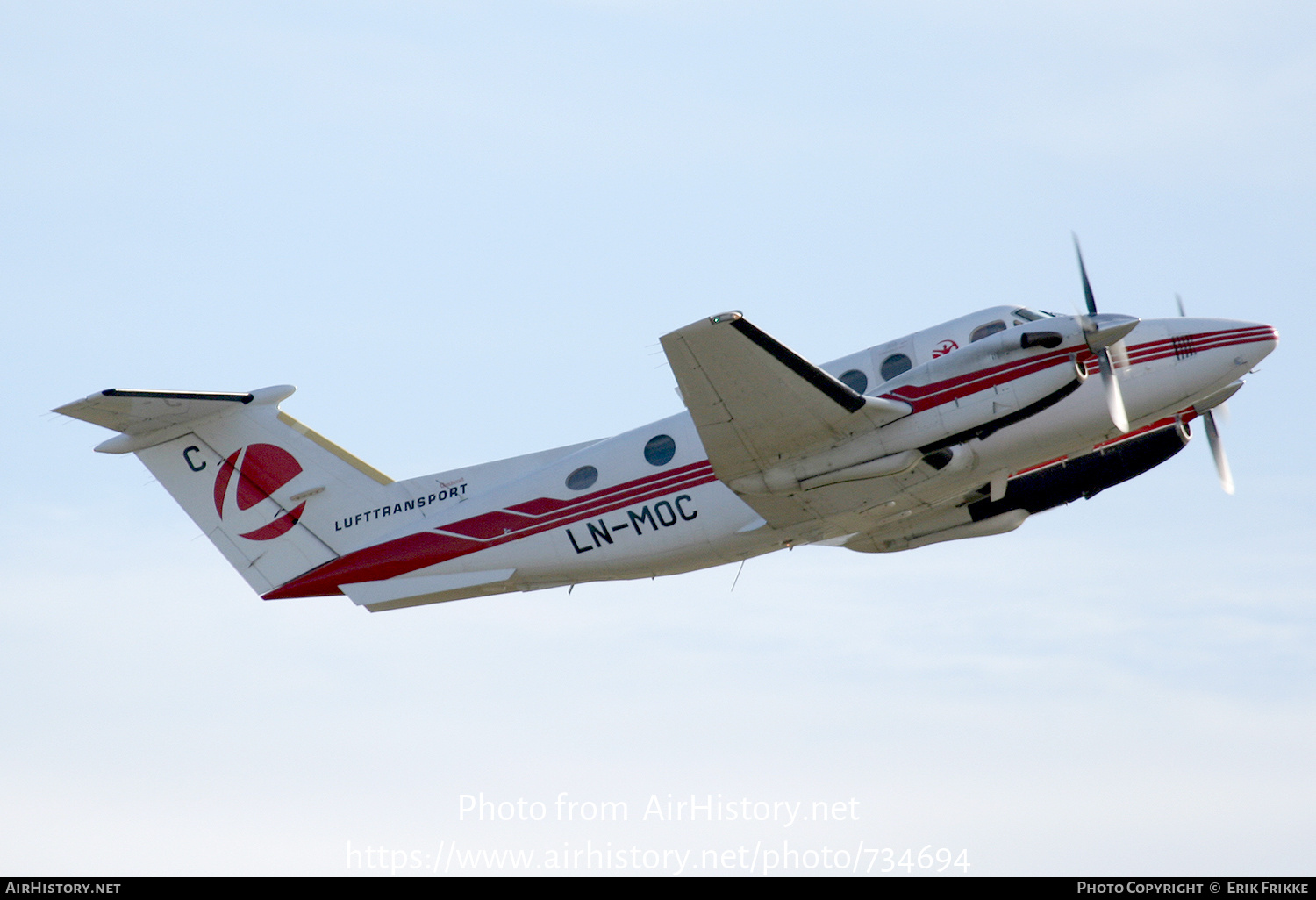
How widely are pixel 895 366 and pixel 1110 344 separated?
2.59m

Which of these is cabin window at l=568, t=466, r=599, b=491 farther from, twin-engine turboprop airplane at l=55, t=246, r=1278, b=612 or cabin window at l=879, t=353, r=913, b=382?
cabin window at l=879, t=353, r=913, b=382

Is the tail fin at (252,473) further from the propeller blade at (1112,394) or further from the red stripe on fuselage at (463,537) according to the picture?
the propeller blade at (1112,394)

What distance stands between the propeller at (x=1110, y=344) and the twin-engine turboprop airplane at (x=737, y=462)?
0.10 feet

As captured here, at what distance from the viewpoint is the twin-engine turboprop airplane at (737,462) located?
1448 centimetres

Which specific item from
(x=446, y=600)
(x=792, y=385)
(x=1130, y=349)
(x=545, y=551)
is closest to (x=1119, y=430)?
(x=1130, y=349)

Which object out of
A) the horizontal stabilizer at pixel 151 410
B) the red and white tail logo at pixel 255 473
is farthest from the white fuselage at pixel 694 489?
the horizontal stabilizer at pixel 151 410

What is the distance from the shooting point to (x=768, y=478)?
1507 centimetres

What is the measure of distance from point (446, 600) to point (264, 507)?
10.9 feet

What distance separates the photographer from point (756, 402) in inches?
563

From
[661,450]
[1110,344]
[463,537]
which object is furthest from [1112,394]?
[463,537]

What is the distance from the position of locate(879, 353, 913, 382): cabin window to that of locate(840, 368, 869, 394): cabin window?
0.23m

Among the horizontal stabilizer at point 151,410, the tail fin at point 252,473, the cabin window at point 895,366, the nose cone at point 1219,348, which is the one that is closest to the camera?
the nose cone at point 1219,348
